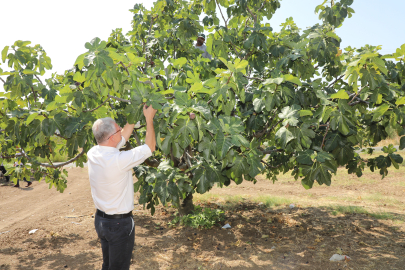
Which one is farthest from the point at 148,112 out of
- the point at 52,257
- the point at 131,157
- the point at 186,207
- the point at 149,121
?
the point at 186,207

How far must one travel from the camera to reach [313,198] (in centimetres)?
793

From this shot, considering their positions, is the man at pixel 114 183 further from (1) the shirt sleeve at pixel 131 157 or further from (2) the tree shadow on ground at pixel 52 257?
(2) the tree shadow on ground at pixel 52 257

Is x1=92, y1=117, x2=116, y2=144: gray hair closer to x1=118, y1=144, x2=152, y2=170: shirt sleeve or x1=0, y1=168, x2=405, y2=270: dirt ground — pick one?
x1=118, y1=144, x2=152, y2=170: shirt sleeve

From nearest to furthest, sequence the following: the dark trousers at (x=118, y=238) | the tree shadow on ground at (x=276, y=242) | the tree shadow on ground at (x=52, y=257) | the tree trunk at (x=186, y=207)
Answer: the dark trousers at (x=118, y=238) → the tree shadow on ground at (x=276, y=242) → the tree shadow on ground at (x=52, y=257) → the tree trunk at (x=186, y=207)

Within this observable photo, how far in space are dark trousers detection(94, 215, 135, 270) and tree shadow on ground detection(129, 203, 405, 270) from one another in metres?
1.69

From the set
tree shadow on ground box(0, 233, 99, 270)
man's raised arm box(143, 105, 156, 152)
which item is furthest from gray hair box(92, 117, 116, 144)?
tree shadow on ground box(0, 233, 99, 270)

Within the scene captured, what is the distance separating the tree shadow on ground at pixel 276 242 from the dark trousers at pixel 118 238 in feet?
5.54

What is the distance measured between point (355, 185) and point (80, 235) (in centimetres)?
876

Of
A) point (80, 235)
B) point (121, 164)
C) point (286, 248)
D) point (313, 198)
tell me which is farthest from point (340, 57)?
point (80, 235)

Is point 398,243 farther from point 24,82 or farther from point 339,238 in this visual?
point 24,82

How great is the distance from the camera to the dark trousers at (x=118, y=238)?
8.23ft

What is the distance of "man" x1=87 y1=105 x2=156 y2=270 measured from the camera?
243 cm

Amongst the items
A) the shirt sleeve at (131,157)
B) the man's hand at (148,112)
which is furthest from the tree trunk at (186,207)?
the man's hand at (148,112)

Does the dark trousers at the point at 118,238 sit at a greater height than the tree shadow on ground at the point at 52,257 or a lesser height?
greater
